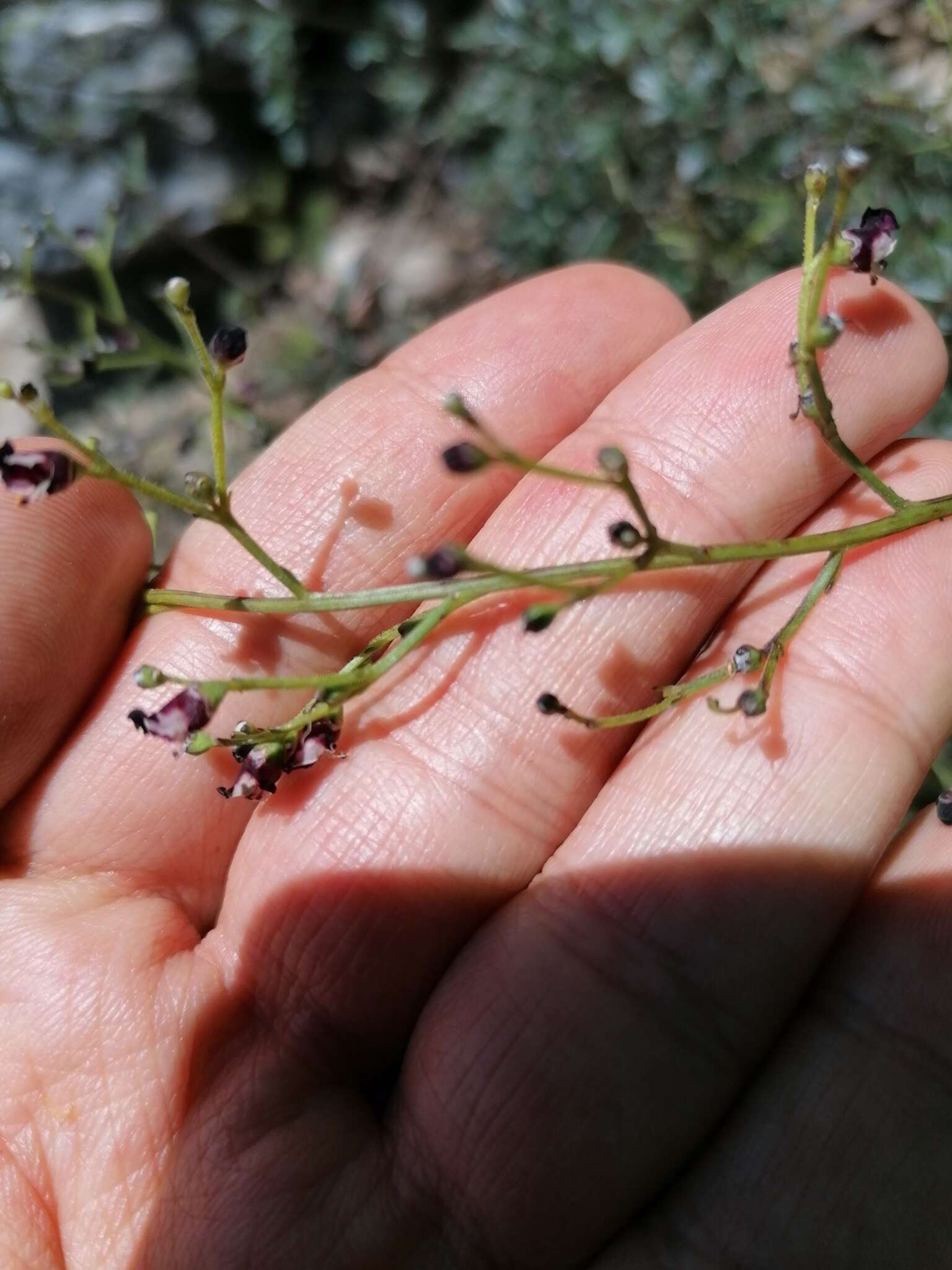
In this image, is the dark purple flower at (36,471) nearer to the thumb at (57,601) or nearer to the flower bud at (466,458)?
the thumb at (57,601)

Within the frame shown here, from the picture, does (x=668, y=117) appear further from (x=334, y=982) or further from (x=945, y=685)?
(x=334, y=982)

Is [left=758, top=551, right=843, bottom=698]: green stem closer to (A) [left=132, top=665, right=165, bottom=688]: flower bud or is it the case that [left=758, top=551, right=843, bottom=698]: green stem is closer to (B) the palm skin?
(B) the palm skin

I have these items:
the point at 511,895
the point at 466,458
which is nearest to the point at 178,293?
the point at 466,458

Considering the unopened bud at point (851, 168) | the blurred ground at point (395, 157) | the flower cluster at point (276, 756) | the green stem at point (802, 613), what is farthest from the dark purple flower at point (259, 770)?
the unopened bud at point (851, 168)

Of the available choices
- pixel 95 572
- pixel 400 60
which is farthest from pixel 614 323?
pixel 400 60

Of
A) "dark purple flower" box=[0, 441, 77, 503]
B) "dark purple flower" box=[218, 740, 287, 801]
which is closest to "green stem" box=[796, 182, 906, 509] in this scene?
"dark purple flower" box=[218, 740, 287, 801]
